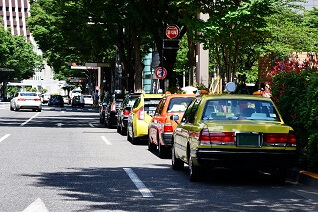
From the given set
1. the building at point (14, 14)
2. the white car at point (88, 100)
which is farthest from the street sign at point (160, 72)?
the building at point (14, 14)

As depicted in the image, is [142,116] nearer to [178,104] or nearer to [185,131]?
[178,104]

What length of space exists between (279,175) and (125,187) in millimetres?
2659

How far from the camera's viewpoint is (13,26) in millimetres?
183750

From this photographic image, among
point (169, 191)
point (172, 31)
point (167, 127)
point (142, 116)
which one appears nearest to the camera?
point (169, 191)

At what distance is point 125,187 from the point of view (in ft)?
36.6

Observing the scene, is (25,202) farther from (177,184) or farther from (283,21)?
(283,21)

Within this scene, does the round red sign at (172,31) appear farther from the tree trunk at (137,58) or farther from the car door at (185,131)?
the car door at (185,131)

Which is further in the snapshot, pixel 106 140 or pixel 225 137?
pixel 106 140

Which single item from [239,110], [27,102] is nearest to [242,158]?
[239,110]

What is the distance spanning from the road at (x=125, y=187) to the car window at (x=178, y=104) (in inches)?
48.0

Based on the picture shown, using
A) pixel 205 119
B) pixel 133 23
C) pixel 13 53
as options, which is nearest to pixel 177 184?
pixel 205 119

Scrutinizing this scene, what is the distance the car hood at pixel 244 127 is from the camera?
37.3 ft

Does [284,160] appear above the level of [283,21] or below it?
below

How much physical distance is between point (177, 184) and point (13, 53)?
110m
